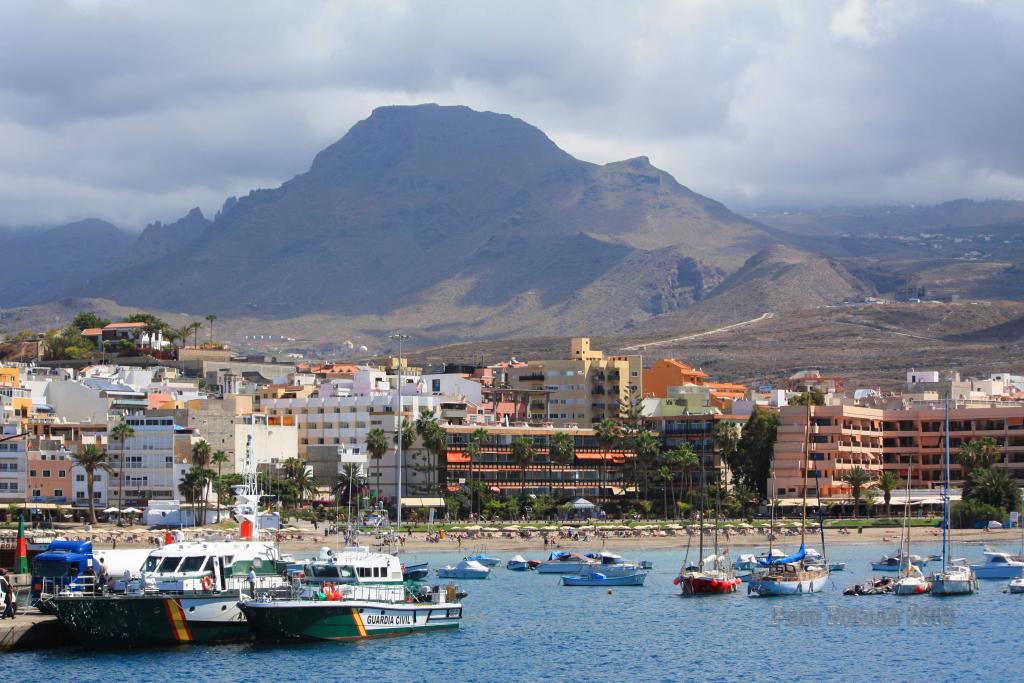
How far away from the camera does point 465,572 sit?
11325cm

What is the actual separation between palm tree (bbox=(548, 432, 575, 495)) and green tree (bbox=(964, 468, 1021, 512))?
35.5 metres

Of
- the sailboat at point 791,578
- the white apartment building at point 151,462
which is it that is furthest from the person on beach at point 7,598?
the white apartment building at point 151,462

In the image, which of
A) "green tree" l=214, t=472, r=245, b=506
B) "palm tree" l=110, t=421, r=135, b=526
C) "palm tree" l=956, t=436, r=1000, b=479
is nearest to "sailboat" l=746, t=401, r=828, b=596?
"green tree" l=214, t=472, r=245, b=506

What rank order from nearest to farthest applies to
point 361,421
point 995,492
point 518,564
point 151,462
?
point 518,564, point 151,462, point 995,492, point 361,421

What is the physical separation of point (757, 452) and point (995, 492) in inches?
855

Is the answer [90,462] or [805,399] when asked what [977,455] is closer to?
[805,399]

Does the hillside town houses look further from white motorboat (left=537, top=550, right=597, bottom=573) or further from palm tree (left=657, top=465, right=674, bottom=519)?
white motorboat (left=537, top=550, right=597, bottom=573)

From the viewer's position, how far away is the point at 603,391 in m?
198

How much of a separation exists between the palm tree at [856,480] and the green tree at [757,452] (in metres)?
7.39

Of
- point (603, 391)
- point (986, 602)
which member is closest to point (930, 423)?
point (603, 391)

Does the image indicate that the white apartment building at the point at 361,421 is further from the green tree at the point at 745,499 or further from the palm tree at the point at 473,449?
the green tree at the point at 745,499

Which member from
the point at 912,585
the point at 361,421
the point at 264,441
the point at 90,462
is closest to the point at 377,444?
the point at 264,441

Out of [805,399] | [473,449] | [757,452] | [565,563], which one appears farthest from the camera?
[805,399]

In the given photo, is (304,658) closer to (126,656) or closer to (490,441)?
(126,656)
